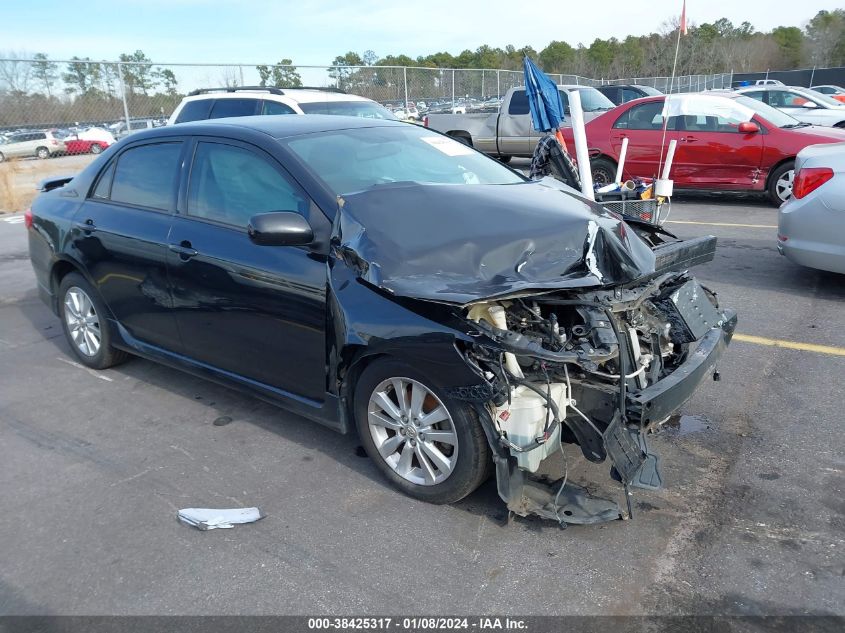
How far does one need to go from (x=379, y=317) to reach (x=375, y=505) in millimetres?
936

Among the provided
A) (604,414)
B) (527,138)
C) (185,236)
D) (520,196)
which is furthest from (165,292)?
(527,138)

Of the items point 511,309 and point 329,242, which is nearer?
point 511,309

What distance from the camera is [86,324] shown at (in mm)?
5160

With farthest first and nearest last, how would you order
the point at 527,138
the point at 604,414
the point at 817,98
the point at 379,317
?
the point at 817,98 → the point at 527,138 → the point at 379,317 → the point at 604,414

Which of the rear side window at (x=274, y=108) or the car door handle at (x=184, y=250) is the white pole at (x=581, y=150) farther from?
the rear side window at (x=274, y=108)

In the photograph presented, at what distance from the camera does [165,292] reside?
4.31m

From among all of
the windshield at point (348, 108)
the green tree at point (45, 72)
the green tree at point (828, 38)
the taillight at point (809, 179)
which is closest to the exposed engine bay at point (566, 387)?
the taillight at point (809, 179)

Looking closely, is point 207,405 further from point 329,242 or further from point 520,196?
point 520,196

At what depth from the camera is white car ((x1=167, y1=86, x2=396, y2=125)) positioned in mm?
9281

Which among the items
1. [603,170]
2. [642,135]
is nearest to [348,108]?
[603,170]

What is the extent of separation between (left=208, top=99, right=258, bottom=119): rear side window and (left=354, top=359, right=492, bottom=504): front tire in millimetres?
7101

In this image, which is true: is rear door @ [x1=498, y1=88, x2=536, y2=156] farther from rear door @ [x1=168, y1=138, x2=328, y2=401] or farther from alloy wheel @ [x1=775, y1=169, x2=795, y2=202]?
rear door @ [x1=168, y1=138, x2=328, y2=401]

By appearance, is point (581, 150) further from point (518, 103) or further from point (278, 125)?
point (518, 103)

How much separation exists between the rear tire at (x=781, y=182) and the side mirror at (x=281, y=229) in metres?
8.88
